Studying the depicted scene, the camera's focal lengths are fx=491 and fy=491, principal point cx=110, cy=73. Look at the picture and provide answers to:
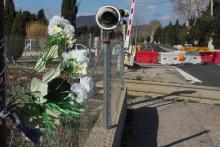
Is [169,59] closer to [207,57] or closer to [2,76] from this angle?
[207,57]

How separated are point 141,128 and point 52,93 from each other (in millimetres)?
7204

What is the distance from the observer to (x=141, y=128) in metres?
9.05

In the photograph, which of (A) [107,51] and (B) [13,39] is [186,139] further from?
(B) [13,39]

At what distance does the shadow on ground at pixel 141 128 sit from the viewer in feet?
25.7

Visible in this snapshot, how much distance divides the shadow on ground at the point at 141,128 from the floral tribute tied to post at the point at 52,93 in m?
5.53

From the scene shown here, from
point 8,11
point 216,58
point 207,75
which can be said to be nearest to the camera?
point 8,11

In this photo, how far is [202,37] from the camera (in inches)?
2803

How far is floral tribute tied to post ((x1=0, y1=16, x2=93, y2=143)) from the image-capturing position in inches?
72.3

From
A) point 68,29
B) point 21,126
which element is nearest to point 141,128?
point 68,29

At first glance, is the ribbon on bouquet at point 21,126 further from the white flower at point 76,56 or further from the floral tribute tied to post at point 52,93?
the white flower at point 76,56

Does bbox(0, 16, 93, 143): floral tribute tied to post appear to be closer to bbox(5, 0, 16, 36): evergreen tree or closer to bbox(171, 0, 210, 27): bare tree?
bbox(5, 0, 16, 36): evergreen tree

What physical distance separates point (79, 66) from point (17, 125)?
0.43 meters

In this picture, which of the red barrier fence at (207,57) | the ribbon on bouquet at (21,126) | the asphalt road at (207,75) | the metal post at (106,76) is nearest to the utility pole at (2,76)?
the ribbon on bouquet at (21,126)

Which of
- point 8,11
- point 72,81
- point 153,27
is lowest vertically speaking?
point 72,81
